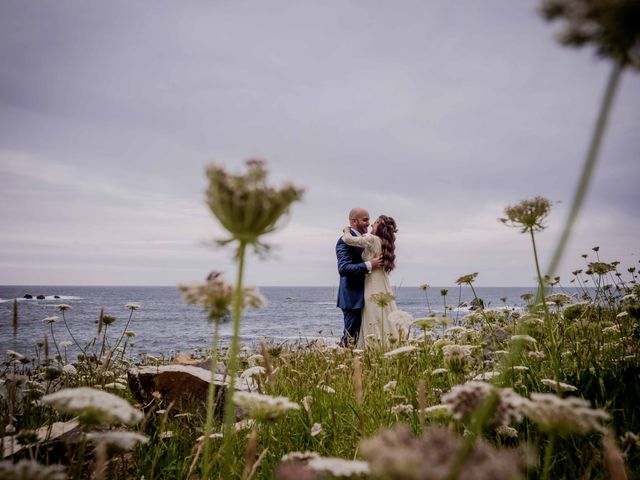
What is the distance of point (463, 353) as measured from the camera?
2719 mm

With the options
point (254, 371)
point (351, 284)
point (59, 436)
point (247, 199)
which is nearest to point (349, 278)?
point (351, 284)

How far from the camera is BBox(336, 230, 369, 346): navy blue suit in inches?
421

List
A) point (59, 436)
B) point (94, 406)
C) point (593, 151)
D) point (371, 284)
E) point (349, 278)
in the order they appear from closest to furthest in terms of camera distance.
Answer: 1. point (593, 151)
2. point (94, 406)
3. point (59, 436)
4. point (371, 284)
5. point (349, 278)

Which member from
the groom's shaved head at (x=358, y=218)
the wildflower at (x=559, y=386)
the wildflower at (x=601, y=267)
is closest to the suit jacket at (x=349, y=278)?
the groom's shaved head at (x=358, y=218)

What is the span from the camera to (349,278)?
36.0ft

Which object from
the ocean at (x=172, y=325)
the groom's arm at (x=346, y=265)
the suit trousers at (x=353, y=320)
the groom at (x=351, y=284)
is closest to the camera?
the groom's arm at (x=346, y=265)

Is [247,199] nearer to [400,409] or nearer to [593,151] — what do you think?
[593,151]

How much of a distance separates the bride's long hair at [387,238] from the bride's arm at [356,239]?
1.48 ft

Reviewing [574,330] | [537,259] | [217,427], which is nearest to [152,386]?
[217,427]

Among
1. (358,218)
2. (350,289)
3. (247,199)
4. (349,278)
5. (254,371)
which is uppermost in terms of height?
(358,218)

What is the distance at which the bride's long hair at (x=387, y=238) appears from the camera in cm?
1092

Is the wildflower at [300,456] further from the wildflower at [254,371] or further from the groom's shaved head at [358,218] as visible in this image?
the groom's shaved head at [358,218]

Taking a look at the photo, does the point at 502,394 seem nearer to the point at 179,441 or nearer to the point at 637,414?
the point at 637,414

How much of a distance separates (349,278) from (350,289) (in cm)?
31
